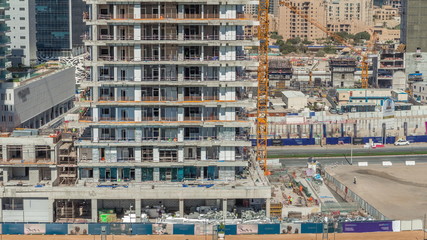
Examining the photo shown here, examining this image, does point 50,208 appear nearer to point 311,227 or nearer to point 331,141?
point 311,227

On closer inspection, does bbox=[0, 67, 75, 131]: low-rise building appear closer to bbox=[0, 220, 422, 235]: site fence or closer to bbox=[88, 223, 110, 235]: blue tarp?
bbox=[0, 220, 422, 235]: site fence

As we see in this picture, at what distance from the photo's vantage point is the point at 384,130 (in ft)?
541

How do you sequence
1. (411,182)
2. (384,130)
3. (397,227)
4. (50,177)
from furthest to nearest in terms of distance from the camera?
(384,130) → (411,182) → (50,177) → (397,227)

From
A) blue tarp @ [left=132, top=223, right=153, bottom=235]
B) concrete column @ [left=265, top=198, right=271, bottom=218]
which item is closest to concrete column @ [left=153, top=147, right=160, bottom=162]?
blue tarp @ [left=132, top=223, right=153, bottom=235]

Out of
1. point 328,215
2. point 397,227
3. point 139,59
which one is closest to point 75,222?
point 139,59

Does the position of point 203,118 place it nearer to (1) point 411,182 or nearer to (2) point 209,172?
(2) point 209,172

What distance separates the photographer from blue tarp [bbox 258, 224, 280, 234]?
308ft

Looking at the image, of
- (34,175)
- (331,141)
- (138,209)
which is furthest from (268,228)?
(331,141)

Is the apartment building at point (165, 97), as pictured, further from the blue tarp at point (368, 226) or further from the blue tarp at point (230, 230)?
the blue tarp at point (368, 226)

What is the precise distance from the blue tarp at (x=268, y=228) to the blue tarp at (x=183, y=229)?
8.40 meters

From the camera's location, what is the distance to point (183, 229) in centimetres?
9394

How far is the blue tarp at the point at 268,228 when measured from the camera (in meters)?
94.0

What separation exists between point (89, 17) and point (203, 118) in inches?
788

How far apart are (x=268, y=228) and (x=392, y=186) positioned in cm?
3321
